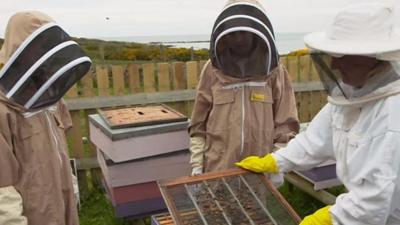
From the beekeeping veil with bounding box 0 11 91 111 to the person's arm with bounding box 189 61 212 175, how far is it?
95 cm

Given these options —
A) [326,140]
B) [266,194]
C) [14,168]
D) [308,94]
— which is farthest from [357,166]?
[308,94]

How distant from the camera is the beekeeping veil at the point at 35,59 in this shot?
83.9 inches

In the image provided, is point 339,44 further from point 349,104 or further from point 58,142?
point 58,142

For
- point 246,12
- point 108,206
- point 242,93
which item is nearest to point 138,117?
point 242,93

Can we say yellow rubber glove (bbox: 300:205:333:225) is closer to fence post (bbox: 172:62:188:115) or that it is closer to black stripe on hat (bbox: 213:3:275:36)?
black stripe on hat (bbox: 213:3:275:36)

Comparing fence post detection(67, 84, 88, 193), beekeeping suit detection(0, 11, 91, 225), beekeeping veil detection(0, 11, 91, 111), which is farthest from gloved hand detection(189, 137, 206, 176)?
fence post detection(67, 84, 88, 193)

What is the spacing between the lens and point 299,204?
201 inches

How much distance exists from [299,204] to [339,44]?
3.76m

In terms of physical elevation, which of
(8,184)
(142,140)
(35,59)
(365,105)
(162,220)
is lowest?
(162,220)

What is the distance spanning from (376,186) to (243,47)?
1.43 meters

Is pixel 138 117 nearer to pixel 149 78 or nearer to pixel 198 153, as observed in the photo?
pixel 198 153

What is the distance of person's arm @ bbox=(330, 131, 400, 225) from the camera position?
1.63 m

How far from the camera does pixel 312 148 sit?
2.26m

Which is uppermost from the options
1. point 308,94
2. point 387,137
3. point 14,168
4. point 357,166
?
point 387,137
